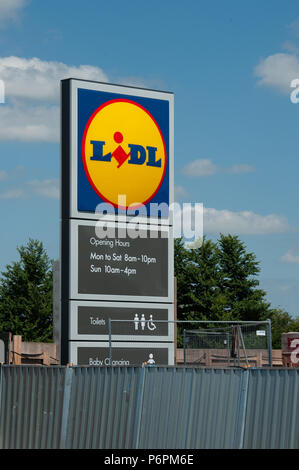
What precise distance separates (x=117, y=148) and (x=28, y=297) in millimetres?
68396

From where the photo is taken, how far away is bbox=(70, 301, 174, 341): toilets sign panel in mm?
17156

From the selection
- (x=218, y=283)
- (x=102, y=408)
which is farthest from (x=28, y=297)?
(x=102, y=408)

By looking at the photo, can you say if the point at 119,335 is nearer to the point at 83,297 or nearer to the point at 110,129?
the point at 83,297

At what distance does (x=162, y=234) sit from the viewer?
18.3 metres

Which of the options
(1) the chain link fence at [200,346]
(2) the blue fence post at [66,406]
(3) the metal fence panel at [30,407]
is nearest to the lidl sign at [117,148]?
(1) the chain link fence at [200,346]

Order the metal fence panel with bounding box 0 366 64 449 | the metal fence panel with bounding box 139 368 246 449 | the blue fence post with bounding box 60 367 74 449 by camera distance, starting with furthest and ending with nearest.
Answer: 1. the metal fence panel with bounding box 0 366 64 449
2. the blue fence post with bounding box 60 367 74 449
3. the metal fence panel with bounding box 139 368 246 449

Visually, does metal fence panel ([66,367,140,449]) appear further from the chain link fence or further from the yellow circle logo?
the yellow circle logo

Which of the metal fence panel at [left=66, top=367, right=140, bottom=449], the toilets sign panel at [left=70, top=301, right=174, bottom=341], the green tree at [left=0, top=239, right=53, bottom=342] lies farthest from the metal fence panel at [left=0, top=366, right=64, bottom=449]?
the green tree at [left=0, top=239, right=53, bottom=342]

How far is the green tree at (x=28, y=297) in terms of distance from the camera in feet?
269

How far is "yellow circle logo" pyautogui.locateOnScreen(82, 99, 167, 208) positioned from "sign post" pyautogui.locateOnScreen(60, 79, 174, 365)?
21mm

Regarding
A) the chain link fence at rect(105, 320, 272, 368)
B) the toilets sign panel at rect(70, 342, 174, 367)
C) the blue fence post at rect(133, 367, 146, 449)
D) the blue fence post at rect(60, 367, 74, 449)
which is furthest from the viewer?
the chain link fence at rect(105, 320, 272, 368)

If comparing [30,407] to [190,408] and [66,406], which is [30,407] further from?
[190,408]

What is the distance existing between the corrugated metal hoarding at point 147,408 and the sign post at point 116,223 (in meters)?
1.87

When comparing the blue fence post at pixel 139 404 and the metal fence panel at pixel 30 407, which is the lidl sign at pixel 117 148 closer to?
the metal fence panel at pixel 30 407
